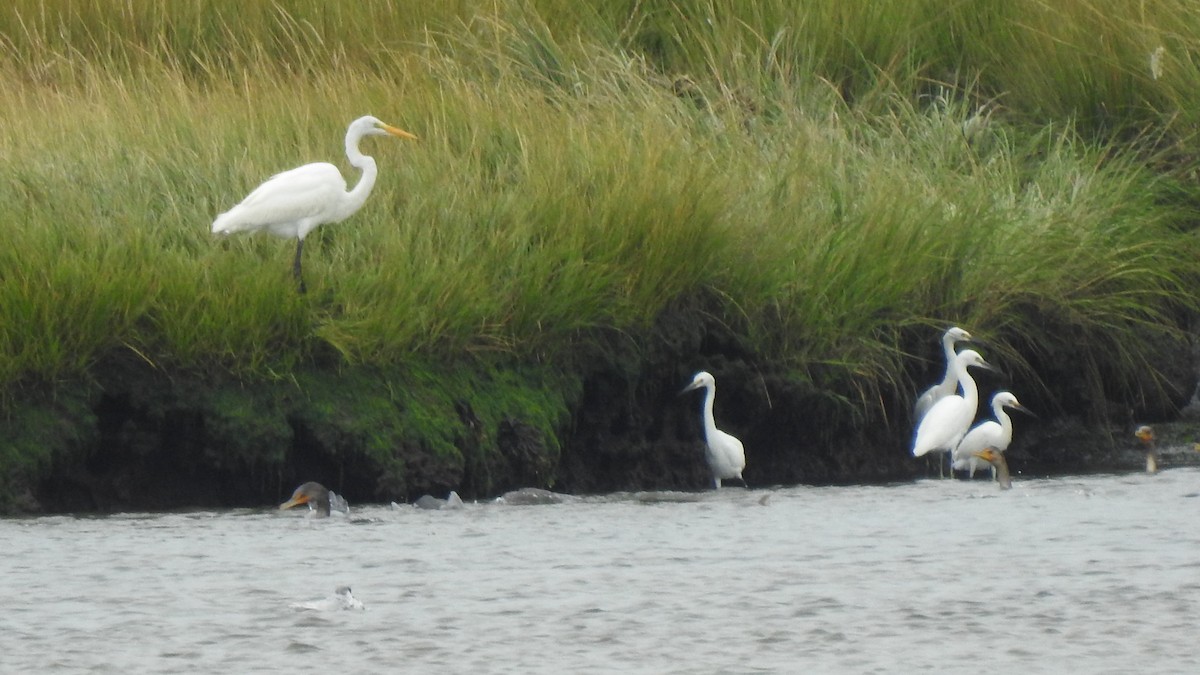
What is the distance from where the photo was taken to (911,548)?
7227mm

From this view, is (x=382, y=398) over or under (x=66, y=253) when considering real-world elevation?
under

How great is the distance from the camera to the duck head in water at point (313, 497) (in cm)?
791

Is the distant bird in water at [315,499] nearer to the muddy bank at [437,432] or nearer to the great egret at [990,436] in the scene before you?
the muddy bank at [437,432]

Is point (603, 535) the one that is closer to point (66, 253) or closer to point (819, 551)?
point (819, 551)

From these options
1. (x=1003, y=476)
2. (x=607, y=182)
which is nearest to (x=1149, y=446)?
(x=1003, y=476)

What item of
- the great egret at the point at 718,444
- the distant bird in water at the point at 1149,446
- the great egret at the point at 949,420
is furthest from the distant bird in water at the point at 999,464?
the great egret at the point at 718,444

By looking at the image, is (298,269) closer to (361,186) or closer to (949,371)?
(361,186)

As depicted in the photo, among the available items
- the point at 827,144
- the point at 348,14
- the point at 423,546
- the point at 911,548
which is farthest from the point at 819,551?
the point at 348,14

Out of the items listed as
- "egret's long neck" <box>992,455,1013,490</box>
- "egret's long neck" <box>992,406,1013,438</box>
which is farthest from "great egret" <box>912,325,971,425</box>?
"egret's long neck" <box>992,455,1013,490</box>

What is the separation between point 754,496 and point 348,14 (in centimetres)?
562

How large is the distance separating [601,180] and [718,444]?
4.51 ft

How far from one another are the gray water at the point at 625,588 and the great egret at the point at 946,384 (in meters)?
1.33

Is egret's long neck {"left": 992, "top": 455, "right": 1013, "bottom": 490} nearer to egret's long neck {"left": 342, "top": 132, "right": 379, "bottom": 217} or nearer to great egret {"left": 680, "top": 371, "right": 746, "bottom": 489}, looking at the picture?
great egret {"left": 680, "top": 371, "right": 746, "bottom": 489}

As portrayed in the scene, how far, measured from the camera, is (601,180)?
957 cm
